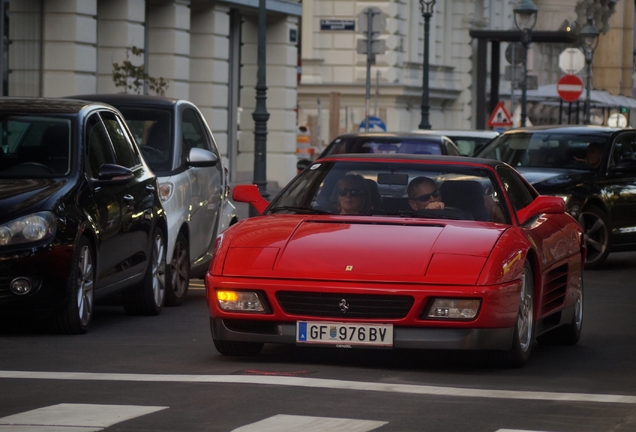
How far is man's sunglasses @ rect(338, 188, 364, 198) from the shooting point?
34.6 feet

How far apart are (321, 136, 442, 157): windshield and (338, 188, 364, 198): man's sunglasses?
9.56 meters

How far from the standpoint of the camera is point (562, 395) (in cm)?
862

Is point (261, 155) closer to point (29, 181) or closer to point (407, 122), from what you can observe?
point (29, 181)

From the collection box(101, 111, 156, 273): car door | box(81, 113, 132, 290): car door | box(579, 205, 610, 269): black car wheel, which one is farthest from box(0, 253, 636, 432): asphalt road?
box(579, 205, 610, 269): black car wheel

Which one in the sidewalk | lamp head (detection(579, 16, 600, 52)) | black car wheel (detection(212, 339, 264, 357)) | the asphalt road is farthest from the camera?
lamp head (detection(579, 16, 600, 52))

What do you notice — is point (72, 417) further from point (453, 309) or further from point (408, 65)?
point (408, 65)

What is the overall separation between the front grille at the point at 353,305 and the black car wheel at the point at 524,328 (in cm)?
75

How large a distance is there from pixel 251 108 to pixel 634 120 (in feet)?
192

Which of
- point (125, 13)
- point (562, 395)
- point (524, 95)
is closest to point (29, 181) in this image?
point (562, 395)

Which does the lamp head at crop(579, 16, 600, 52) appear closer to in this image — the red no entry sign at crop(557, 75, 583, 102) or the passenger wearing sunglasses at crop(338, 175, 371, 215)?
the red no entry sign at crop(557, 75, 583, 102)

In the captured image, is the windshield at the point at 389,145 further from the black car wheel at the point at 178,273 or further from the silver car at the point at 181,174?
the black car wheel at the point at 178,273

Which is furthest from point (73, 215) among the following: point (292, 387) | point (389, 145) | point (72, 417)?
point (389, 145)

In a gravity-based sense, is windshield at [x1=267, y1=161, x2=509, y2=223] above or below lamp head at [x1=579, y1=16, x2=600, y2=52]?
below

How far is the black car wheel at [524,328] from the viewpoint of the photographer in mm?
9719
